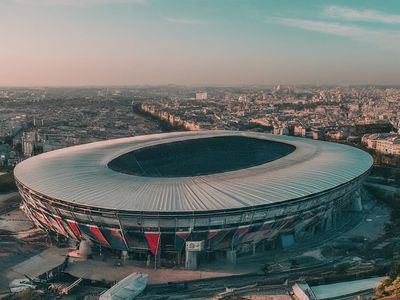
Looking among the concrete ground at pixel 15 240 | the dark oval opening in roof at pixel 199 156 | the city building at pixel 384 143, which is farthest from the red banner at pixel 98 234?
the city building at pixel 384 143

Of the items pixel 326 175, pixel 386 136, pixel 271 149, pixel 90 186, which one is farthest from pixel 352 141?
pixel 90 186

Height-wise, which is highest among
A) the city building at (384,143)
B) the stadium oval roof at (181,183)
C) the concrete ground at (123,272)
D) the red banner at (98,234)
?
the stadium oval roof at (181,183)

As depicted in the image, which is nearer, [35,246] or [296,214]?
[296,214]

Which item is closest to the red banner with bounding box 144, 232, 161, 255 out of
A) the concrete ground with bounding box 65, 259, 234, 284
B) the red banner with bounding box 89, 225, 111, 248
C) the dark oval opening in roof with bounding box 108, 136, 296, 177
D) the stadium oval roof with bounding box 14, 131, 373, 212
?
the concrete ground with bounding box 65, 259, 234, 284

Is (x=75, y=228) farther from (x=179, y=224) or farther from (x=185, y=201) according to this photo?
(x=185, y=201)

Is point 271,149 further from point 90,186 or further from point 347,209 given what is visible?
point 90,186

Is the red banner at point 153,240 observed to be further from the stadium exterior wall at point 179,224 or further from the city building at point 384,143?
the city building at point 384,143

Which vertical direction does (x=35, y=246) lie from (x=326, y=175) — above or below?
below
